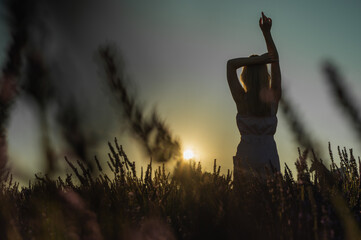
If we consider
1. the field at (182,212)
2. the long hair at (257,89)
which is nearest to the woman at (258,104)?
the long hair at (257,89)

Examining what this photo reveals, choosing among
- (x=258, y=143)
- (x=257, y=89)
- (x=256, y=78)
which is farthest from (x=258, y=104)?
(x=258, y=143)

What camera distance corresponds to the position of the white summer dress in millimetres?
3898

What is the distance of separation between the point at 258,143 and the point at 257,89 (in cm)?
64

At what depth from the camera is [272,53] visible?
13.0ft

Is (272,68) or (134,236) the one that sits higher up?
(272,68)

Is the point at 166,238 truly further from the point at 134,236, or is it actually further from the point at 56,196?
the point at 56,196

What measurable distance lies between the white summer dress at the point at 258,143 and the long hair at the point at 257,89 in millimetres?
96

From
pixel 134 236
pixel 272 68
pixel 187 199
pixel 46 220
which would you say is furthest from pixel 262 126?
pixel 46 220

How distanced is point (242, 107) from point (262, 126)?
33 cm

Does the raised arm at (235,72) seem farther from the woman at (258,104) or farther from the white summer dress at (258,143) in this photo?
the white summer dress at (258,143)

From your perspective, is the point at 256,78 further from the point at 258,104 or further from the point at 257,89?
the point at 258,104

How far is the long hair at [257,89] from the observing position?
3949mm

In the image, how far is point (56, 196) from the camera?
7.47ft

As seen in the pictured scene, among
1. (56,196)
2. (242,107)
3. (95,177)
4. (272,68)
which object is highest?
(272,68)
